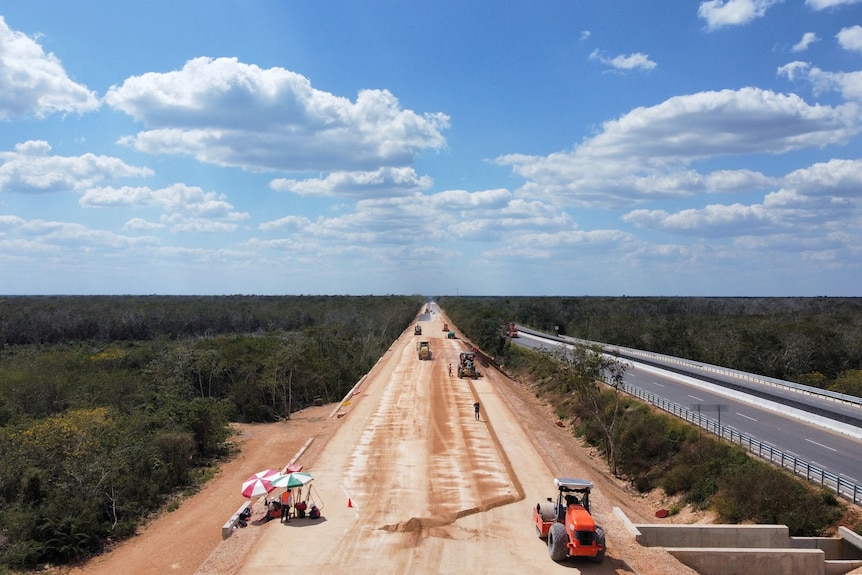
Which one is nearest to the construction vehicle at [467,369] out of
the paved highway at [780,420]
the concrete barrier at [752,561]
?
the paved highway at [780,420]

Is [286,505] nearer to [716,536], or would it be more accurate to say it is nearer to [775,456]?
[716,536]

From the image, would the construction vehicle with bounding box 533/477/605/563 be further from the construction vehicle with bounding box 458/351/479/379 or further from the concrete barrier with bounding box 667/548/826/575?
the construction vehicle with bounding box 458/351/479/379

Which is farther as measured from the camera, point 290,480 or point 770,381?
point 770,381

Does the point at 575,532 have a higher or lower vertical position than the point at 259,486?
lower

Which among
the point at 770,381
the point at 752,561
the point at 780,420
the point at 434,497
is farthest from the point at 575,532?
the point at 770,381

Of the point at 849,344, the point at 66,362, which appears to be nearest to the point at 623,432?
the point at 849,344

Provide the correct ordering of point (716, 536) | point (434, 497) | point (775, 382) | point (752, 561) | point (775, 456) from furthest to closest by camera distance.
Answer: point (775, 382)
point (775, 456)
point (434, 497)
point (716, 536)
point (752, 561)

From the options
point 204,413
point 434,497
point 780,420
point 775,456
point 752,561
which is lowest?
point 752,561
